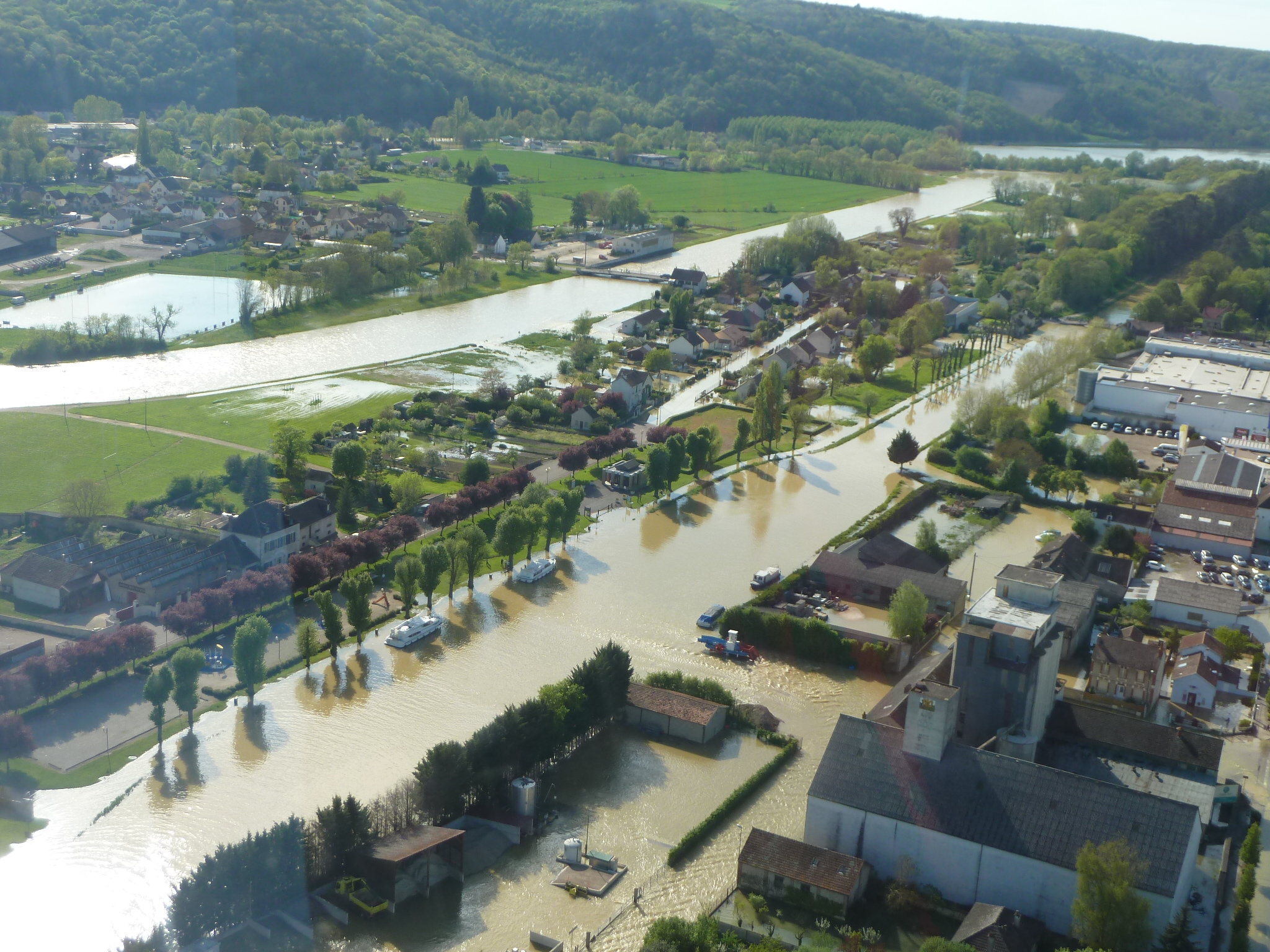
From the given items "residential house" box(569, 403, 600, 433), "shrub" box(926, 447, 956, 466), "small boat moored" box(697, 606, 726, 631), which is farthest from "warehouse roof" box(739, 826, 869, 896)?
"residential house" box(569, 403, 600, 433)

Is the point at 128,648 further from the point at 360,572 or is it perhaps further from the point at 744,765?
the point at 744,765

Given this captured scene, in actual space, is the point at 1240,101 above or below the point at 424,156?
above

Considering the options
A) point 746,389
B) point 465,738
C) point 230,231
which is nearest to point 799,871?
point 465,738

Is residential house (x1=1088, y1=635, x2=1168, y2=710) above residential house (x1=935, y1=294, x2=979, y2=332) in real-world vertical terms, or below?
below

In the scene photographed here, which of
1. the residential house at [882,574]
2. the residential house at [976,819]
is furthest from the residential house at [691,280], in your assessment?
the residential house at [976,819]

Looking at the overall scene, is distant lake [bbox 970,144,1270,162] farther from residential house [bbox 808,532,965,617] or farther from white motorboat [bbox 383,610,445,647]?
white motorboat [bbox 383,610,445,647]

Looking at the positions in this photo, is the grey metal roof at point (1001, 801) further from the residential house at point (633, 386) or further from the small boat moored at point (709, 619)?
the residential house at point (633, 386)

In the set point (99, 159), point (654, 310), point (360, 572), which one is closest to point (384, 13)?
point (99, 159)
